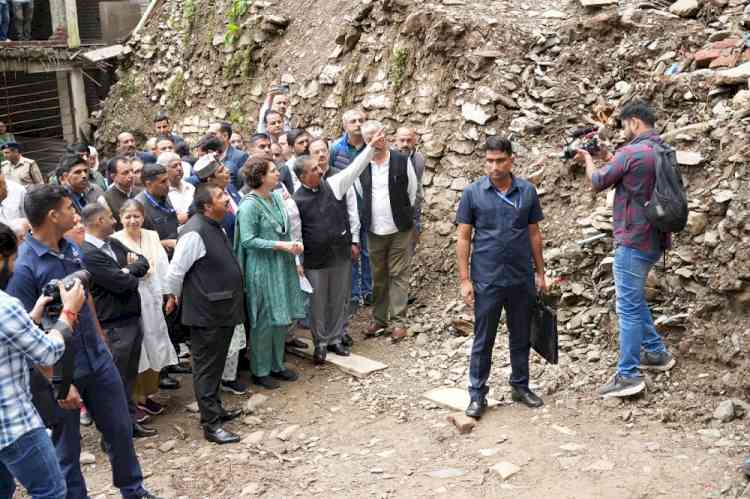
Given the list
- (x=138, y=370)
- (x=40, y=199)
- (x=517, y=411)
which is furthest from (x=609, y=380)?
(x=40, y=199)

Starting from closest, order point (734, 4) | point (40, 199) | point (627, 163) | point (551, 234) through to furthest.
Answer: point (40, 199) < point (627, 163) < point (551, 234) < point (734, 4)

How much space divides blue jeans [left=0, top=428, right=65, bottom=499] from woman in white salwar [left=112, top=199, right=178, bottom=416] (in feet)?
7.40

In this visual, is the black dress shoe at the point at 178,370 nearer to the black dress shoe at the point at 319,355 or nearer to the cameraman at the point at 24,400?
the black dress shoe at the point at 319,355

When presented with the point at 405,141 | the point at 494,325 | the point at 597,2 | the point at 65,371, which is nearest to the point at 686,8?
the point at 597,2

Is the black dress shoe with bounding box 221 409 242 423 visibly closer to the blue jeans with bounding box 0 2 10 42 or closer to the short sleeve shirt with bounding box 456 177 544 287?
the short sleeve shirt with bounding box 456 177 544 287

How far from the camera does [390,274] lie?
767cm

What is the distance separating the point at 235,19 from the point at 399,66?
4.10 meters

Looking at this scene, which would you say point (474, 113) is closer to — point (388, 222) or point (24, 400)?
point (388, 222)

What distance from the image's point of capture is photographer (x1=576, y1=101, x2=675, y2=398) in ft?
17.8

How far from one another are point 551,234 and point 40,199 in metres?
4.81

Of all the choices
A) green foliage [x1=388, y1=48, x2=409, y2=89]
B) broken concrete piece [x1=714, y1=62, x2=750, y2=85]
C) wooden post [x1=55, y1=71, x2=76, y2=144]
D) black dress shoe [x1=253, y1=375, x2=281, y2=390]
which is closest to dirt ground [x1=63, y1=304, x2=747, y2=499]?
black dress shoe [x1=253, y1=375, x2=281, y2=390]

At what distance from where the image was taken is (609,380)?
5.96 metres

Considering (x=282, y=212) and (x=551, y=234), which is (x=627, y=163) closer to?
(x=551, y=234)

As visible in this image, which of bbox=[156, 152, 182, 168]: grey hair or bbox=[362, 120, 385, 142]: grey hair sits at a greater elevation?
bbox=[362, 120, 385, 142]: grey hair
